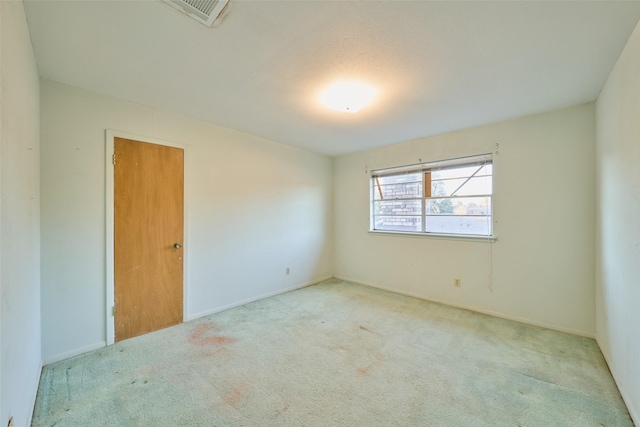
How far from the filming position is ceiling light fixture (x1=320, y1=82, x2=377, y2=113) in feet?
7.40

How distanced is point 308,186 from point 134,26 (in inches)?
126

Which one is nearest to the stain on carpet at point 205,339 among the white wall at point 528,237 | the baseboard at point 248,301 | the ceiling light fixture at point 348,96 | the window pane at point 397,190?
the baseboard at point 248,301

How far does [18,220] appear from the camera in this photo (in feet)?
4.66

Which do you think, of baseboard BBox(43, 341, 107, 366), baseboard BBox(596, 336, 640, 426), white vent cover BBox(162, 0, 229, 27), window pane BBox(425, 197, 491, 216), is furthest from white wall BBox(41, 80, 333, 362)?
baseboard BBox(596, 336, 640, 426)

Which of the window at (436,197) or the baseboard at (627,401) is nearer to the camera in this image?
the baseboard at (627,401)

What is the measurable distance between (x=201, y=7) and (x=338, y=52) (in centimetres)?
86

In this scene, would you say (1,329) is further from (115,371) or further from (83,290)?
(83,290)

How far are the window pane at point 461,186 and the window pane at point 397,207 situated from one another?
1.03 ft

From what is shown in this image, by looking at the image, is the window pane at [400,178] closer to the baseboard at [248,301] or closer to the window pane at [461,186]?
the window pane at [461,186]

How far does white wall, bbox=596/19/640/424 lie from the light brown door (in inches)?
150

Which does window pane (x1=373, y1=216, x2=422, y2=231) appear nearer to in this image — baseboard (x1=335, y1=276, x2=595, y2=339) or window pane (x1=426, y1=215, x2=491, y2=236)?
window pane (x1=426, y1=215, x2=491, y2=236)

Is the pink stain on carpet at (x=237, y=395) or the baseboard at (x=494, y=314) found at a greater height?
the baseboard at (x=494, y=314)

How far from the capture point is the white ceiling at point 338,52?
1.46m

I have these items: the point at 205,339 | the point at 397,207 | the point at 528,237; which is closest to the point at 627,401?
the point at 528,237
